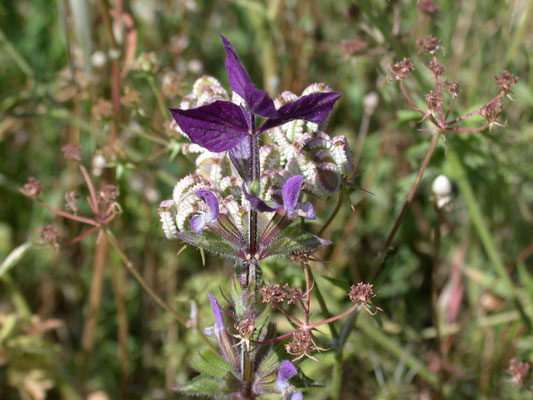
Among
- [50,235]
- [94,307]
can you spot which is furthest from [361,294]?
[94,307]

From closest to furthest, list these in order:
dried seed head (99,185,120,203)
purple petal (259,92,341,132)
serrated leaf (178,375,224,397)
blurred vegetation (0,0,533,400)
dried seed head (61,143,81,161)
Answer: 1. purple petal (259,92,341,132)
2. serrated leaf (178,375,224,397)
3. dried seed head (99,185,120,203)
4. dried seed head (61,143,81,161)
5. blurred vegetation (0,0,533,400)

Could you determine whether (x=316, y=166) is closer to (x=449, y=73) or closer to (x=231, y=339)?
(x=231, y=339)

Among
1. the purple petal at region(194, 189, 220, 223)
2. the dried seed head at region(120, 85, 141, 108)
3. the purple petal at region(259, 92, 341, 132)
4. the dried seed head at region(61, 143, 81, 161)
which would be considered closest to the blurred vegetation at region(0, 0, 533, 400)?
the dried seed head at region(120, 85, 141, 108)

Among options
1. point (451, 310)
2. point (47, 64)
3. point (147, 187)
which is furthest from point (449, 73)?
point (47, 64)

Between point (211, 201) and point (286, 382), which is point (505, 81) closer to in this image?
point (211, 201)

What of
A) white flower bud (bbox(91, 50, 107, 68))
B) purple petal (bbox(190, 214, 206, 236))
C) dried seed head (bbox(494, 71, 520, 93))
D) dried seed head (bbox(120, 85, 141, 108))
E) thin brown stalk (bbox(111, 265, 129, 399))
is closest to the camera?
purple petal (bbox(190, 214, 206, 236))

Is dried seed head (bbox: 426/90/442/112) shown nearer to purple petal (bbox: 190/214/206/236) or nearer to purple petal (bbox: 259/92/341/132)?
purple petal (bbox: 259/92/341/132)
